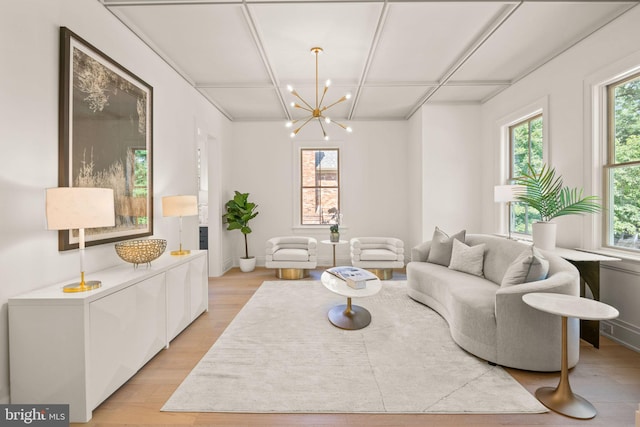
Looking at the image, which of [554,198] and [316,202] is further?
[316,202]

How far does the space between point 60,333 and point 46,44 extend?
6.12 feet

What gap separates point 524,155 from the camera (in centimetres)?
445

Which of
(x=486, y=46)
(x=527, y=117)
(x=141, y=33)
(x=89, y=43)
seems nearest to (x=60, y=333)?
(x=89, y=43)

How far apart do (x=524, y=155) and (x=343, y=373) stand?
406 centimetres

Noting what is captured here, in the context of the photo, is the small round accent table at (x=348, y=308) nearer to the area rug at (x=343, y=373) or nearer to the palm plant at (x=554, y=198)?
the area rug at (x=343, y=373)

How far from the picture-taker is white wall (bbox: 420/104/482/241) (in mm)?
5324

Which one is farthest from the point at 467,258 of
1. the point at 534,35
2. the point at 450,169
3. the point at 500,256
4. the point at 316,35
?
the point at 316,35

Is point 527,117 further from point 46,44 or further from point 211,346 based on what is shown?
point 46,44

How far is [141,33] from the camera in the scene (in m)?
3.05

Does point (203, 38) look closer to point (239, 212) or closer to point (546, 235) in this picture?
point (239, 212)

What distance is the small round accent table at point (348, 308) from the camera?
293cm

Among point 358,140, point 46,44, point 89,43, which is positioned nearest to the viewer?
point 46,44

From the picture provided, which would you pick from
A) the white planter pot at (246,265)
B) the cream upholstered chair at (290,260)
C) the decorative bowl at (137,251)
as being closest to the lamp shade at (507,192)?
the cream upholstered chair at (290,260)

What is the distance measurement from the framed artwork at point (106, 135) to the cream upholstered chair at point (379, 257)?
312 cm
